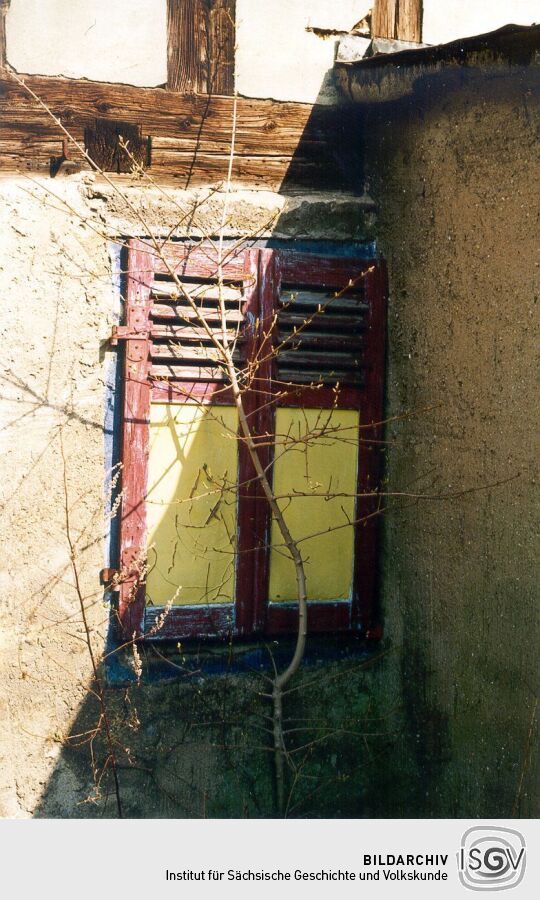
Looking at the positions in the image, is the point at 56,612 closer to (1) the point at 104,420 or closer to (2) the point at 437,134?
(1) the point at 104,420

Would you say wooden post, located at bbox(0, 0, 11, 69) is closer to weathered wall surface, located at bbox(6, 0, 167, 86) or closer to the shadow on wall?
weathered wall surface, located at bbox(6, 0, 167, 86)

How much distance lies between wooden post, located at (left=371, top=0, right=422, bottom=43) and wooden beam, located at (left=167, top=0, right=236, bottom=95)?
71cm

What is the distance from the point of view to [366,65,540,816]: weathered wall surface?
3.38m

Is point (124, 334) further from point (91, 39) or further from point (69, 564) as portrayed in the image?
point (91, 39)

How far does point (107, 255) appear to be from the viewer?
3992 mm

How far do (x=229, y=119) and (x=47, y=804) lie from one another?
3137mm

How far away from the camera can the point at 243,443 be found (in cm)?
413

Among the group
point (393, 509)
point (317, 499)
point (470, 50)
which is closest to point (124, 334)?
point (317, 499)

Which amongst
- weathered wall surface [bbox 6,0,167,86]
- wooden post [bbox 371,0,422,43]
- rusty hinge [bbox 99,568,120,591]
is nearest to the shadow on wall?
rusty hinge [bbox 99,568,120,591]

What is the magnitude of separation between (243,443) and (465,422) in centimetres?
100

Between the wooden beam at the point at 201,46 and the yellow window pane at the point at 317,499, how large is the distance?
1529 mm

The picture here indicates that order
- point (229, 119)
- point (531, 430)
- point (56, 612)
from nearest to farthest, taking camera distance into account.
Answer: point (531, 430), point (56, 612), point (229, 119)

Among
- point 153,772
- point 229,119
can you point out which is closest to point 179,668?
point 153,772
